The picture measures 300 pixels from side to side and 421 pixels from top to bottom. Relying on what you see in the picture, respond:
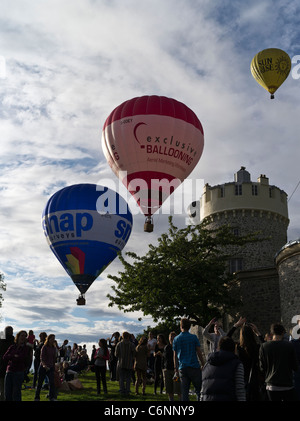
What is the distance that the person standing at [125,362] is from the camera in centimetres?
1217

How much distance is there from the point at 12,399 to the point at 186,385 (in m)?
3.23

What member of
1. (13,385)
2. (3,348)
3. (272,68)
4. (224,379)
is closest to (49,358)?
(3,348)

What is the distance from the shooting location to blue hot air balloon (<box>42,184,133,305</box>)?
24312 millimetres

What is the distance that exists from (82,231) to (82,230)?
0.05 m

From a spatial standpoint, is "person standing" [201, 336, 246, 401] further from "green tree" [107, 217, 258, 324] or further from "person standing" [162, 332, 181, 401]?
"green tree" [107, 217, 258, 324]

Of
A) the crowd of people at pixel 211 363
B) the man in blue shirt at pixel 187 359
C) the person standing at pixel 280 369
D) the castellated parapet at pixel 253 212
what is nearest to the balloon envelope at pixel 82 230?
the crowd of people at pixel 211 363

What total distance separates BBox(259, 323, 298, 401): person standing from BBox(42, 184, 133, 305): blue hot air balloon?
1829cm

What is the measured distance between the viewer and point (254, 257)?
3372cm

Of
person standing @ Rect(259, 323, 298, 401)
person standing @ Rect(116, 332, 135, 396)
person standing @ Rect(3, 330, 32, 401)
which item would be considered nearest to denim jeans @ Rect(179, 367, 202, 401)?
person standing @ Rect(259, 323, 298, 401)

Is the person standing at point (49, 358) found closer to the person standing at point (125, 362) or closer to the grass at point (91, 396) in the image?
the grass at point (91, 396)

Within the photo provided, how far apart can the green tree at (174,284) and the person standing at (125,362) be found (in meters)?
11.0

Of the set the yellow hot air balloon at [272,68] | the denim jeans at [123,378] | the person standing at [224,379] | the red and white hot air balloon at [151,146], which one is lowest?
the denim jeans at [123,378]
